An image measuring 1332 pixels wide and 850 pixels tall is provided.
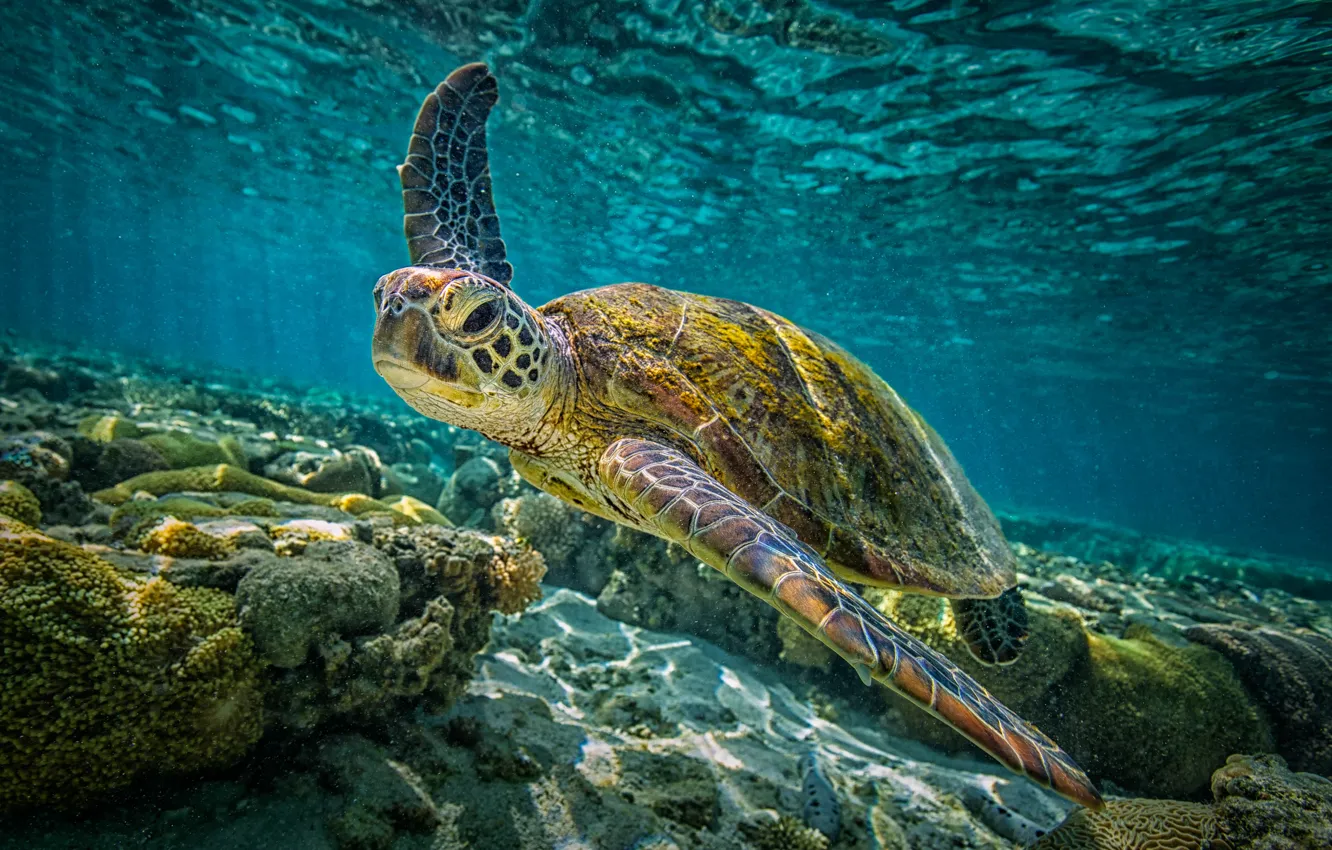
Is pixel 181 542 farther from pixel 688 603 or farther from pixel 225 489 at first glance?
pixel 688 603

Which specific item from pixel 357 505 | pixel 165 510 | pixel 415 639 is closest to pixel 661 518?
pixel 415 639

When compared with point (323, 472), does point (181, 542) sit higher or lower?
higher

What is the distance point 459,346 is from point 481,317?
0.17 metres

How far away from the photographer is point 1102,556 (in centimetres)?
1672

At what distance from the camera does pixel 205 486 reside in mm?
4207

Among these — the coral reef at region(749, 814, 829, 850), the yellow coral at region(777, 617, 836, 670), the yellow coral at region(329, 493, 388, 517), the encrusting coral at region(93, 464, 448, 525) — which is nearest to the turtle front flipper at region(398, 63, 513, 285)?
the encrusting coral at region(93, 464, 448, 525)

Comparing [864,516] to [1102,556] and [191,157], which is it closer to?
[1102,556]

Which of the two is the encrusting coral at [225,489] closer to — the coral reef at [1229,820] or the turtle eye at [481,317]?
the turtle eye at [481,317]

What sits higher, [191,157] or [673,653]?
[191,157]

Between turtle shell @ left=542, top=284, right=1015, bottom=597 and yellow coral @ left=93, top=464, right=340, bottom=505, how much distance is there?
3.05 metres

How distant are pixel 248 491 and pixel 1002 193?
16132mm

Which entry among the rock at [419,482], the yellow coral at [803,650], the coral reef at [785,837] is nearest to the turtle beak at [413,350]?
the coral reef at [785,837]

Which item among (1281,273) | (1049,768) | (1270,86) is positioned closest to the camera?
(1049,768)

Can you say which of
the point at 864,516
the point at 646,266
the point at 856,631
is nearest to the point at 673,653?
the point at 864,516
